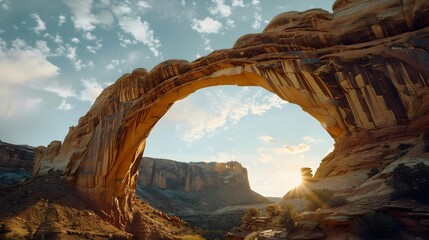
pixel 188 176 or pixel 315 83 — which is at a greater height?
pixel 315 83

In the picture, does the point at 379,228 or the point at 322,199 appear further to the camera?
the point at 322,199

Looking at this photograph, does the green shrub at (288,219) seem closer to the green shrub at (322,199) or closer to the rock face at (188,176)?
the green shrub at (322,199)

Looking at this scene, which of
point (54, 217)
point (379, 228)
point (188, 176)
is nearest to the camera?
point (379, 228)

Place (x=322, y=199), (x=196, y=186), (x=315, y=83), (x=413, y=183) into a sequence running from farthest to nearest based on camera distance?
(x=196, y=186) < (x=315, y=83) < (x=322, y=199) < (x=413, y=183)

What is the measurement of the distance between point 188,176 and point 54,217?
63.8m

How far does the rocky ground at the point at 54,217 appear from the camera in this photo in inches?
729

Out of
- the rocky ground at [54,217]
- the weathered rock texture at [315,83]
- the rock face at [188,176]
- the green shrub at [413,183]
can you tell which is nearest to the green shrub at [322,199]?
the green shrub at [413,183]

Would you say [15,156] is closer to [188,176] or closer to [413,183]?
[188,176]

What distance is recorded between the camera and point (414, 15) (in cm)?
1441

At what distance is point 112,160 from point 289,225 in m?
19.5

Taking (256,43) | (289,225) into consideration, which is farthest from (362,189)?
(256,43)

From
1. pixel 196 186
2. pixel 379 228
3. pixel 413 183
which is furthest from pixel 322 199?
pixel 196 186

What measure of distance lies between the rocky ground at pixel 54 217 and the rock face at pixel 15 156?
32002mm

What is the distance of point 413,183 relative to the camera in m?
8.77
